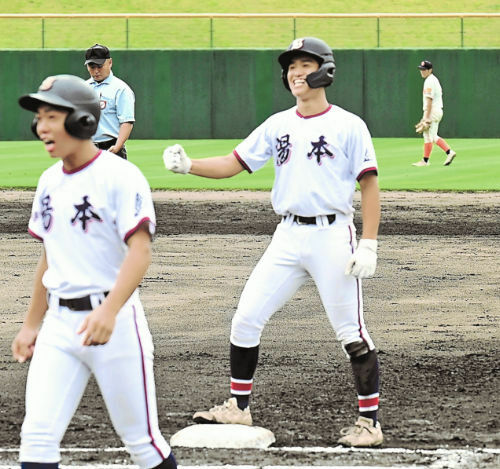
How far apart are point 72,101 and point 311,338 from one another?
4538mm

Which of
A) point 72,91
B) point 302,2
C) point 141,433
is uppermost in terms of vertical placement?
point 302,2

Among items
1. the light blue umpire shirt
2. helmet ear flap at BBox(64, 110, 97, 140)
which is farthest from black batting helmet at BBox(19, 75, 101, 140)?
the light blue umpire shirt

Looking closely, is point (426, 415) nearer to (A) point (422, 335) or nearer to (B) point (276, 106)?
(A) point (422, 335)

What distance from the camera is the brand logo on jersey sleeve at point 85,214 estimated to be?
14.6 ft

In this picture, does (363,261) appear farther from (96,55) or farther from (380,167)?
(380,167)

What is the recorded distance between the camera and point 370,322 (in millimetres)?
9328

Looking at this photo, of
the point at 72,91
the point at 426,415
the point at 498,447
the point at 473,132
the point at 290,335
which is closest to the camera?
the point at 72,91

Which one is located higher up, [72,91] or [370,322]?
[72,91]

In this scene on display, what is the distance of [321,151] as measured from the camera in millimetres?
5988

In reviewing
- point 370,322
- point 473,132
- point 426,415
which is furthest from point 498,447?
point 473,132

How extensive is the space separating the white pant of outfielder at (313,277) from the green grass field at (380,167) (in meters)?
13.3

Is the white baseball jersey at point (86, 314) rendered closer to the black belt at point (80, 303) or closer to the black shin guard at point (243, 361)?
the black belt at point (80, 303)

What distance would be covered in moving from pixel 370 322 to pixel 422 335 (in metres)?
0.62

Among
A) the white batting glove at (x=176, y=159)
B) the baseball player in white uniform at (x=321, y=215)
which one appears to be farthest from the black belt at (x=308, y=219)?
the white batting glove at (x=176, y=159)
